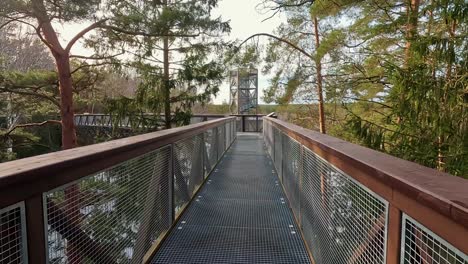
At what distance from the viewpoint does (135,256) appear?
2457 mm

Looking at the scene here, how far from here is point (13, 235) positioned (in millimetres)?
1226

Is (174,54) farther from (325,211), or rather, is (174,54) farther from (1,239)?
(1,239)

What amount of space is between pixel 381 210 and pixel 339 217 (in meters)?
0.72

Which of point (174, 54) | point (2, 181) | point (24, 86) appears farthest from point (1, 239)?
point (174, 54)

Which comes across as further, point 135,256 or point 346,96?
point 346,96

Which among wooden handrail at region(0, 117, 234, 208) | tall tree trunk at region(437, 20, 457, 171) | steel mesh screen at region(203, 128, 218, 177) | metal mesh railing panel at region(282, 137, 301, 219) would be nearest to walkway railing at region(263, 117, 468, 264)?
metal mesh railing panel at region(282, 137, 301, 219)

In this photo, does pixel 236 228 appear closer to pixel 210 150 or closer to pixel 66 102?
pixel 210 150

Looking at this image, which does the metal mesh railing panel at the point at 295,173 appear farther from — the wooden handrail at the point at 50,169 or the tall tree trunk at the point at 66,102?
the tall tree trunk at the point at 66,102

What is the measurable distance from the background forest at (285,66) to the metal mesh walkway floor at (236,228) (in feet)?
5.21

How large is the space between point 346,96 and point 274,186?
5524mm

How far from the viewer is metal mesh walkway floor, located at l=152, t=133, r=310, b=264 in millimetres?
2889

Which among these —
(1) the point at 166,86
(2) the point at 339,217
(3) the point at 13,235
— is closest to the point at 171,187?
(2) the point at 339,217

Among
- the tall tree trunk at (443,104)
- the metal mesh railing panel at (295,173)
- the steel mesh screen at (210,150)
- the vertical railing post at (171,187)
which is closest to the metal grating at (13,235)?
the vertical railing post at (171,187)

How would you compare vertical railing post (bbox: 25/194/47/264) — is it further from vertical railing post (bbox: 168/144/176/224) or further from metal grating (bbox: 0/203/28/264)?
vertical railing post (bbox: 168/144/176/224)
